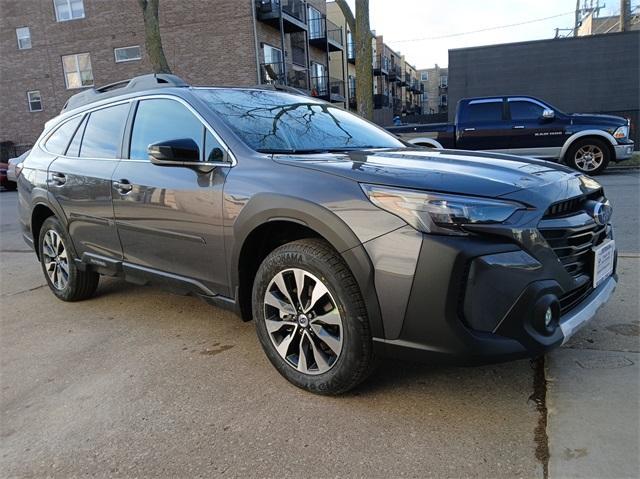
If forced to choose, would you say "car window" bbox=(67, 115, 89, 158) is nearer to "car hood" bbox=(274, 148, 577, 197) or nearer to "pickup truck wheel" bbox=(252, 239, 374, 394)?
"car hood" bbox=(274, 148, 577, 197)

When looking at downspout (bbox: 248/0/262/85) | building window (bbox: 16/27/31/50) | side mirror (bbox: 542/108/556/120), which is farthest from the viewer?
building window (bbox: 16/27/31/50)

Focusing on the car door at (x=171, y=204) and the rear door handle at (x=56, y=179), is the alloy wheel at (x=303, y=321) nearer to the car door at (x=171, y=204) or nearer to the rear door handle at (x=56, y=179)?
the car door at (x=171, y=204)

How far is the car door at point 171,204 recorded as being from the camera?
Answer: 304 centimetres

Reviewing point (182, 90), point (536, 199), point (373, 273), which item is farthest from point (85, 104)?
point (536, 199)

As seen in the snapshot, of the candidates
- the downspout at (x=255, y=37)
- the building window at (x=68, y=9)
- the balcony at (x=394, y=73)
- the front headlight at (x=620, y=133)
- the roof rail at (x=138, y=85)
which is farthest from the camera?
the balcony at (x=394, y=73)

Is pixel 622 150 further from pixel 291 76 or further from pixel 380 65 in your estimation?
pixel 380 65

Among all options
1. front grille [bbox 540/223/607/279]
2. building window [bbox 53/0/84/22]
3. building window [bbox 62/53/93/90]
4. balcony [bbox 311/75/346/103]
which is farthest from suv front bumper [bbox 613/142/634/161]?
building window [bbox 53/0/84/22]

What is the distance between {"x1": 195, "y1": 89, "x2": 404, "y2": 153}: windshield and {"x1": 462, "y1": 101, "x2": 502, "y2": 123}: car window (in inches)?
343

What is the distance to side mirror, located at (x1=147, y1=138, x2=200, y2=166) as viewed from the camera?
2977 mm

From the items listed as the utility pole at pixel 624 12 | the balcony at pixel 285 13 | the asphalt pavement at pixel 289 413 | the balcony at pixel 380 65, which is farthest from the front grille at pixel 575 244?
the balcony at pixel 380 65

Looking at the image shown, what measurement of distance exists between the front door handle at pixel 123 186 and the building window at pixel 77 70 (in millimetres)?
25079

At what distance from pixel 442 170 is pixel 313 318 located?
0.99 meters

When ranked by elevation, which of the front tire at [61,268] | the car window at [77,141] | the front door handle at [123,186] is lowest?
the front tire at [61,268]

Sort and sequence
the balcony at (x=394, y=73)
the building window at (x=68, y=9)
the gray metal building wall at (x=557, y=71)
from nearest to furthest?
the gray metal building wall at (x=557, y=71) → the building window at (x=68, y=9) → the balcony at (x=394, y=73)
